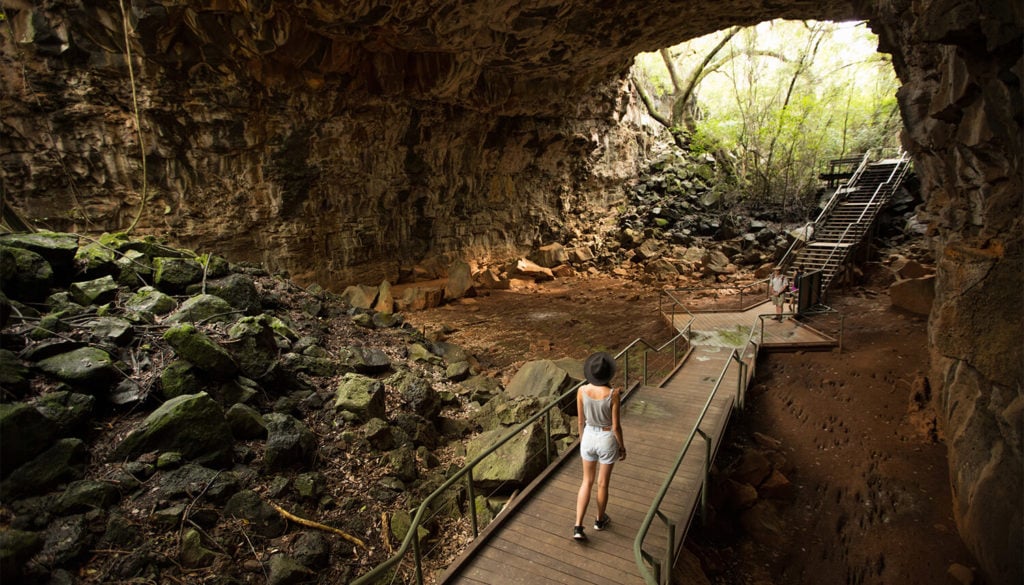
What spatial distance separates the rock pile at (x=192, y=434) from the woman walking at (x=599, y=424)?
1.67m

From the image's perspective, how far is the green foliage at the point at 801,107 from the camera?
20.8 meters

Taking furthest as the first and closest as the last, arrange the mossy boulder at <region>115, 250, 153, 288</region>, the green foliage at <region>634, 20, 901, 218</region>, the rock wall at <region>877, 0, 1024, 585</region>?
the green foliage at <region>634, 20, 901, 218</region> → the mossy boulder at <region>115, 250, 153, 288</region> → the rock wall at <region>877, 0, 1024, 585</region>

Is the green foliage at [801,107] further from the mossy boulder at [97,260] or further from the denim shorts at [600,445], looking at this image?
the mossy boulder at [97,260]

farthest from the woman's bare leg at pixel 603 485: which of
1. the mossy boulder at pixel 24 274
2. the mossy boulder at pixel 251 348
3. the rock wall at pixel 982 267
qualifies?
the mossy boulder at pixel 24 274

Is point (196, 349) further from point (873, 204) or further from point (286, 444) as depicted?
point (873, 204)

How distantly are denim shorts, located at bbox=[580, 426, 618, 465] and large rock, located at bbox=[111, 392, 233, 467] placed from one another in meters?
3.74

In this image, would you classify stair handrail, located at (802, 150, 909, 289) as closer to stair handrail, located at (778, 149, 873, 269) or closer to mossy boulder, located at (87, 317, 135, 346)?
stair handrail, located at (778, 149, 873, 269)

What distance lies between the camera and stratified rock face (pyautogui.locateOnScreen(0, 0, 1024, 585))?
4762 millimetres

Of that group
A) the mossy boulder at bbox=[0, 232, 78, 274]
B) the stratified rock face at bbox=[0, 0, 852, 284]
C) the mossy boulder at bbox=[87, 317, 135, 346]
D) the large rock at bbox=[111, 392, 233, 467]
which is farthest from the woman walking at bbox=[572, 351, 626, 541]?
the stratified rock face at bbox=[0, 0, 852, 284]

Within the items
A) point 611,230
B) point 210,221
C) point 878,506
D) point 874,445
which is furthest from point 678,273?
point 210,221

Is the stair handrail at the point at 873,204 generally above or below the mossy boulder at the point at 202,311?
above

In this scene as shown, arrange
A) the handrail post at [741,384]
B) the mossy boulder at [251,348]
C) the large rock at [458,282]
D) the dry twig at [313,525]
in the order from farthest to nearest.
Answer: the large rock at [458,282]
the handrail post at [741,384]
the mossy boulder at [251,348]
the dry twig at [313,525]

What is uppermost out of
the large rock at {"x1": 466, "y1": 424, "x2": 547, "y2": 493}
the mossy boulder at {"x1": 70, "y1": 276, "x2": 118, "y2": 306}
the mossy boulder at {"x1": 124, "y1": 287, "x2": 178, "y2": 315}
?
the mossy boulder at {"x1": 70, "y1": 276, "x2": 118, "y2": 306}

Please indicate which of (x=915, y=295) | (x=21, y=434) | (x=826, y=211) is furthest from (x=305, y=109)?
(x=826, y=211)
